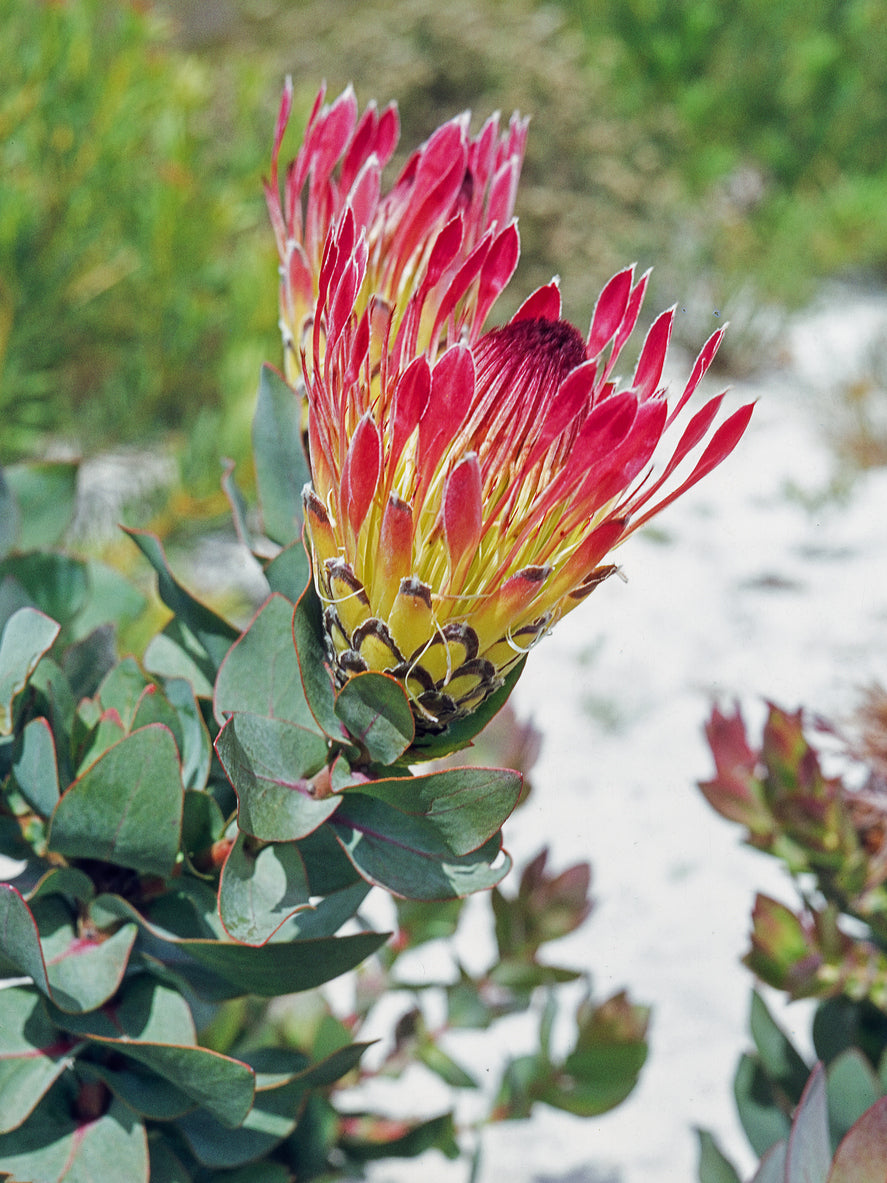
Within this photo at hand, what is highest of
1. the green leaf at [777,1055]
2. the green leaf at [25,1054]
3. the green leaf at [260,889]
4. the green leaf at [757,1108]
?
the green leaf at [260,889]

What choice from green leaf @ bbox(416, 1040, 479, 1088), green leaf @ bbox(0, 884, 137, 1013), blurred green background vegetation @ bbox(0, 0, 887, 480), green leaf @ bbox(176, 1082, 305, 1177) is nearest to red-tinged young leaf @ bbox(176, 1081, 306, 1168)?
green leaf @ bbox(176, 1082, 305, 1177)

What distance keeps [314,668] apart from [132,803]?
0.09 m

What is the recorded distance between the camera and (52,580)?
0.55 m

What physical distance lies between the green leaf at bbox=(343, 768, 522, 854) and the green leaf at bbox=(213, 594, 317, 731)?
0.20 feet

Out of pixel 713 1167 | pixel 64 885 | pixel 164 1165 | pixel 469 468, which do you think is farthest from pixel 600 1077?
pixel 469 468

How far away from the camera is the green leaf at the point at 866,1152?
43 cm

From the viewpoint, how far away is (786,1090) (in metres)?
0.71

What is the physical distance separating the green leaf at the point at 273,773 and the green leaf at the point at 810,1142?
0.27 m

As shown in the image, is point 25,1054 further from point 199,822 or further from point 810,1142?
point 810,1142

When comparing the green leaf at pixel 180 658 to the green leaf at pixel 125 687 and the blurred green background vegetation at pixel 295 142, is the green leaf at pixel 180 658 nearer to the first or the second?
the green leaf at pixel 125 687

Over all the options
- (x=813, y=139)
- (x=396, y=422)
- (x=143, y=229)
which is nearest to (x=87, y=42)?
(x=143, y=229)

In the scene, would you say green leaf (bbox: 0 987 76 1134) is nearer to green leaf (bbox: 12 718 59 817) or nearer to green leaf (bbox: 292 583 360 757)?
green leaf (bbox: 12 718 59 817)

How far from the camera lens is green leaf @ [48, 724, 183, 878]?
0.40 metres

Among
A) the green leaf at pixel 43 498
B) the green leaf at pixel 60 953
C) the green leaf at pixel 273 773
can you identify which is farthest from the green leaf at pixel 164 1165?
the green leaf at pixel 43 498
